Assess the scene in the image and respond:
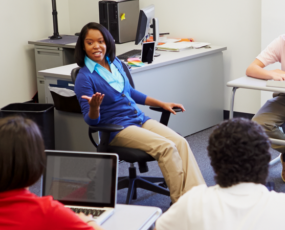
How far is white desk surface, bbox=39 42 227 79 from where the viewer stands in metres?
2.84

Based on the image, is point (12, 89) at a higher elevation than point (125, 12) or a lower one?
lower

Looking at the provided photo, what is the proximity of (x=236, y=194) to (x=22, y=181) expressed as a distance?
0.51 meters

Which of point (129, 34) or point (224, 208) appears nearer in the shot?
point (224, 208)

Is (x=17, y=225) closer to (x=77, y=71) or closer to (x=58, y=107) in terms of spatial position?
(x=77, y=71)

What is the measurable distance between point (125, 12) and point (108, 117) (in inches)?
78.7

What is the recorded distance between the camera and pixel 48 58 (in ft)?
13.4

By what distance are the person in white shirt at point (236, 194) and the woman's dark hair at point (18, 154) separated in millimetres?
364

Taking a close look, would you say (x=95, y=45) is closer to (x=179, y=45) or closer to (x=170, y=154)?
(x=170, y=154)

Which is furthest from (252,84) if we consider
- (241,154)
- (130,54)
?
(241,154)

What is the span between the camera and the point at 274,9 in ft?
10.9

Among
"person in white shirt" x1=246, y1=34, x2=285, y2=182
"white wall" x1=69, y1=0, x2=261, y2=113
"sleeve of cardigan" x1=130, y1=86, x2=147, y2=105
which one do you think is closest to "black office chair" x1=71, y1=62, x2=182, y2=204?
"sleeve of cardigan" x1=130, y1=86, x2=147, y2=105

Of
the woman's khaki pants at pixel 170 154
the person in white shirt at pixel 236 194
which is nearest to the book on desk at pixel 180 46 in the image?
the woman's khaki pants at pixel 170 154

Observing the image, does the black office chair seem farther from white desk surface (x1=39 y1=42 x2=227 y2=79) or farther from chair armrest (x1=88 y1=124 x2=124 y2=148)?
white desk surface (x1=39 y1=42 x2=227 y2=79)

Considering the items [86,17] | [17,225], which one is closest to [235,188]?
[17,225]
